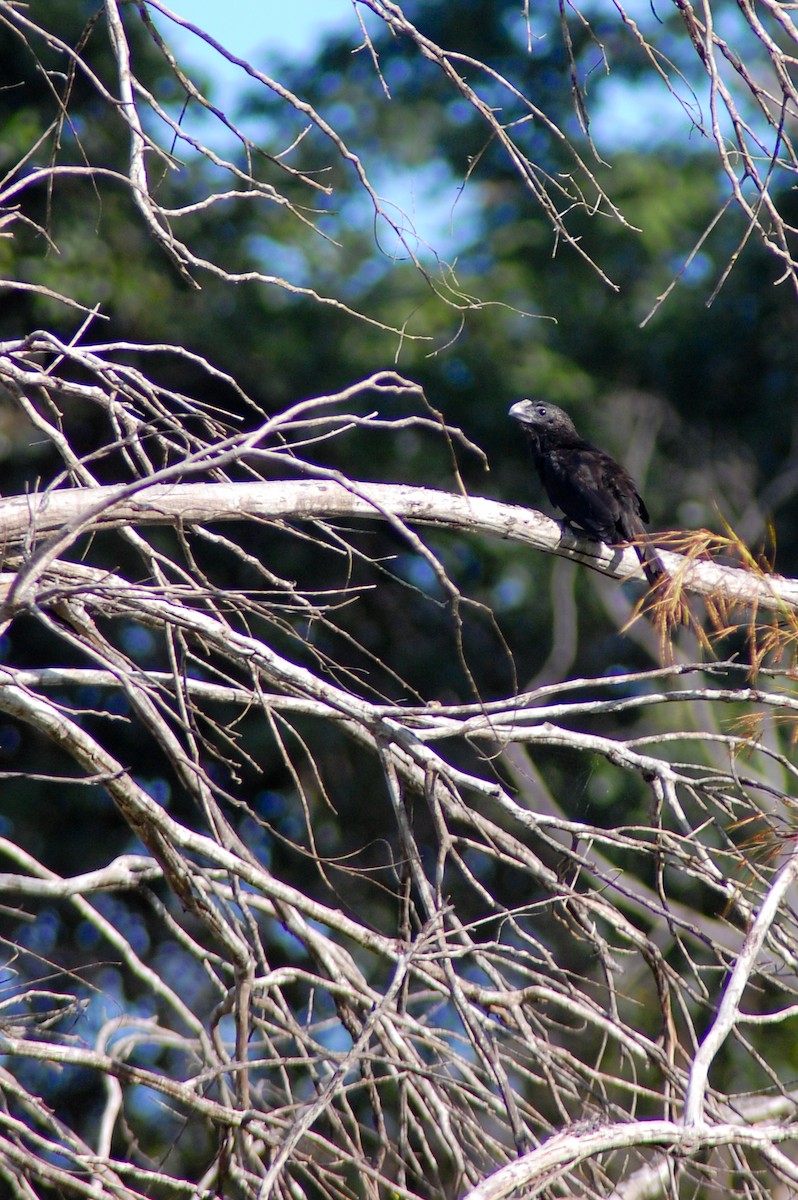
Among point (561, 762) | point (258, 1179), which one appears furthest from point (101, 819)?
point (258, 1179)

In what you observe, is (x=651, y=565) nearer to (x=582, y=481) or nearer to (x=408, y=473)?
(x=582, y=481)

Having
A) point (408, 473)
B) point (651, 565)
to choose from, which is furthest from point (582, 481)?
point (408, 473)

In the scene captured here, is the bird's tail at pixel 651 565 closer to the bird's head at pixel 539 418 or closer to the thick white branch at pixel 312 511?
the thick white branch at pixel 312 511

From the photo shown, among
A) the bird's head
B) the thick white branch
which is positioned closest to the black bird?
the bird's head

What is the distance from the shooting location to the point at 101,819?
29.1 feet

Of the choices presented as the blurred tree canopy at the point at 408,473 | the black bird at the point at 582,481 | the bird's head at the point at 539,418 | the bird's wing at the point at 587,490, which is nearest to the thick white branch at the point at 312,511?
the blurred tree canopy at the point at 408,473

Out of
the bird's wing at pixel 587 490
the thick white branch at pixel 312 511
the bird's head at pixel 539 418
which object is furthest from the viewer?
the bird's head at pixel 539 418

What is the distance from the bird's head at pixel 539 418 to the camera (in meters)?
6.74

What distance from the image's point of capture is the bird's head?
22.1 feet

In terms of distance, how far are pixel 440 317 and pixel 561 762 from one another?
5745 mm

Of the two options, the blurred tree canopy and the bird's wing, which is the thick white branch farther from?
the bird's wing

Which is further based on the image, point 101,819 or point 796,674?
point 101,819

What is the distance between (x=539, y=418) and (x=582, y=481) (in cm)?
101

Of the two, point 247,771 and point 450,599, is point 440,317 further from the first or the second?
point 450,599
